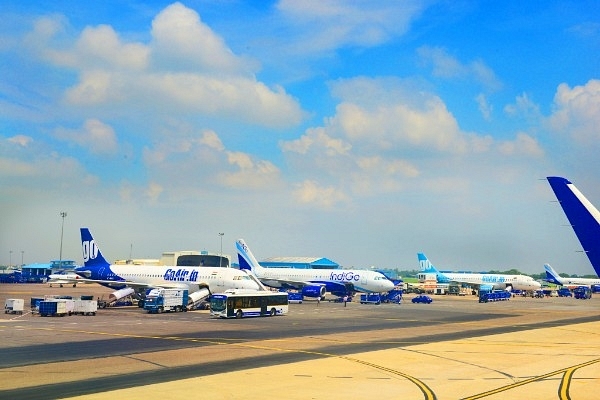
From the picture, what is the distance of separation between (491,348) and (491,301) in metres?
80.4

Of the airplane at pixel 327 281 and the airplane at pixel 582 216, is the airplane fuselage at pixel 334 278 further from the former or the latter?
the airplane at pixel 582 216

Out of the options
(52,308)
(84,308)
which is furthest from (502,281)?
(52,308)

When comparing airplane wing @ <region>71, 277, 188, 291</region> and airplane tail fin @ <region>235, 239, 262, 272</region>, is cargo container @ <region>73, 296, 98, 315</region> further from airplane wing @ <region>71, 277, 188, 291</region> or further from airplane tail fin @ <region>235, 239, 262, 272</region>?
airplane tail fin @ <region>235, 239, 262, 272</region>

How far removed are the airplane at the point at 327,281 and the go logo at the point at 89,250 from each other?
32665mm

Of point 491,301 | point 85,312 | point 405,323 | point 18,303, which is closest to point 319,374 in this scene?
point 405,323

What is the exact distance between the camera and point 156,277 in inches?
3440

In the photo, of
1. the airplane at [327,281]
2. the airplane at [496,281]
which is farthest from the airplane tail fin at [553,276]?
the airplane at [327,281]

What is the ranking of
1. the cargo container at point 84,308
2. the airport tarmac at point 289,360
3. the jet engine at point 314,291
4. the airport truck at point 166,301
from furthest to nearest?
the jet engine at point 314,291 < the airport truck at point 166,301 < the cargo container at point 84,308 < the airport tarmac at point 289,360

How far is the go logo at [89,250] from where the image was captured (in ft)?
308

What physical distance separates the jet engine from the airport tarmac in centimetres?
4190

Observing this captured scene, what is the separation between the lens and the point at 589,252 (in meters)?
34.2

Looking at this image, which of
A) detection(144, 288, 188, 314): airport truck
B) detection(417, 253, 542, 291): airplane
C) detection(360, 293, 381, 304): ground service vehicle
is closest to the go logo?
detection(144, 288, 188, 314): airport truck

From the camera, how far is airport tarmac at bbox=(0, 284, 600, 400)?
82.3 ft

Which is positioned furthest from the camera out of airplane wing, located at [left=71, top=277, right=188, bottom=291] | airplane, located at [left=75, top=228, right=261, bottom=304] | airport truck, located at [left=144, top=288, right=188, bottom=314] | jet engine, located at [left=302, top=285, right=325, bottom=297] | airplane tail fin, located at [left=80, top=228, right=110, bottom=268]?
jet engine, located at [left=302, top=285, right=325, bottom=297]
